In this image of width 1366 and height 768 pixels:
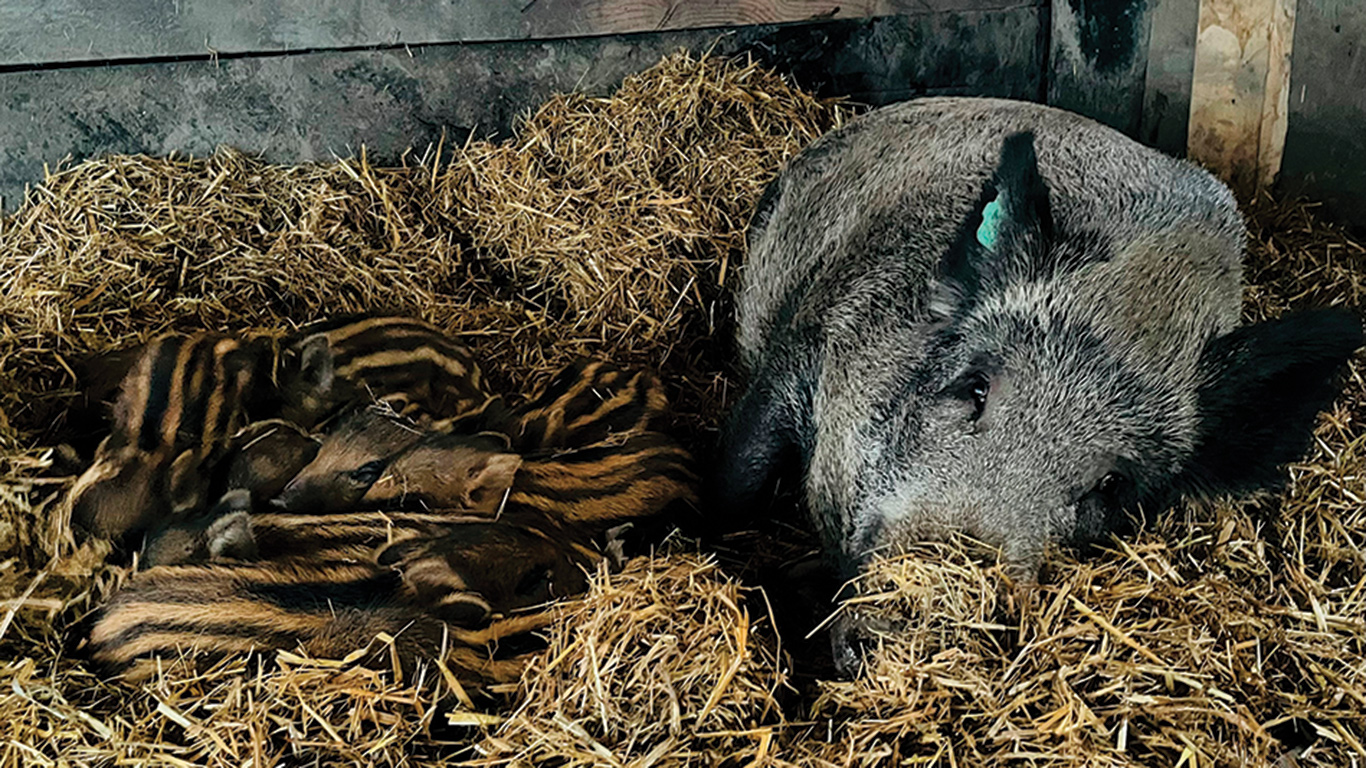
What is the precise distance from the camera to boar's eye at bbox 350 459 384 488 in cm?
272

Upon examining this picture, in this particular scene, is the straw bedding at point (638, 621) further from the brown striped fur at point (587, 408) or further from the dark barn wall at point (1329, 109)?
the dark barn wall at point (1329, 109)

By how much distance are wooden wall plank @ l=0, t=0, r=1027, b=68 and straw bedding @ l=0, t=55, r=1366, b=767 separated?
1.32 ft

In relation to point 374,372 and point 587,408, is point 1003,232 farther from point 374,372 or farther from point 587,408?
point 374,372

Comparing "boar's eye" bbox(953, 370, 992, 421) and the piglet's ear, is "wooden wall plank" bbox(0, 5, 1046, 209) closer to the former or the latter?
the piglet's ear

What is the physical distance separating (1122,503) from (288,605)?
6.28ft

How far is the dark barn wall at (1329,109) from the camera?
12.6 feet

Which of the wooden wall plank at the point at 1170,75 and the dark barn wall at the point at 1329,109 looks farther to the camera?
the wooden wall plank at the point at 1170,75

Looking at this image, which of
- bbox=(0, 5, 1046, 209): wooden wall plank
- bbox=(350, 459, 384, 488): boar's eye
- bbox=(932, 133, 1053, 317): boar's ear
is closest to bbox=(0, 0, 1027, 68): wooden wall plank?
bbox=(0, 5, 1046, 209): wooden wall plank

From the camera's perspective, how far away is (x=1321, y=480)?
112 inches

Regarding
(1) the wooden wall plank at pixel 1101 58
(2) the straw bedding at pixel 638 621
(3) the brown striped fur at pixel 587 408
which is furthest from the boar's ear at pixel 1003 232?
(1) the wooden wall plank at pixel 1101 58

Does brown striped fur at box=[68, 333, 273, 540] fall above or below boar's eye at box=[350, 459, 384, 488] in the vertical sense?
above

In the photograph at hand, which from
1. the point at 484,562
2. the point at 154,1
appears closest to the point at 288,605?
the point at 484,562

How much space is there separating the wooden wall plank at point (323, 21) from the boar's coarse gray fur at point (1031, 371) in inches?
59.3

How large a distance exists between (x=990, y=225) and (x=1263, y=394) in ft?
2.50
